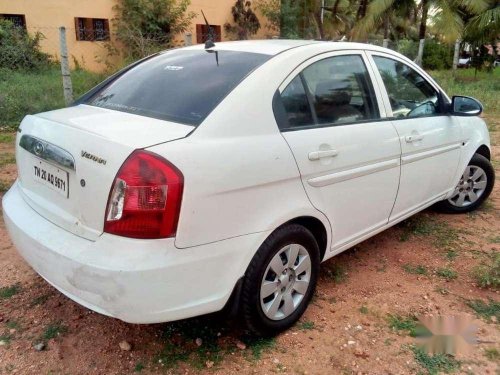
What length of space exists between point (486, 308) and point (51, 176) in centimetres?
272

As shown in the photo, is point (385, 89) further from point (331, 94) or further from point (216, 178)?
point (216, 178)

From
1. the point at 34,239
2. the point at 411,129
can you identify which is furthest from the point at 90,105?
the point at 411,129

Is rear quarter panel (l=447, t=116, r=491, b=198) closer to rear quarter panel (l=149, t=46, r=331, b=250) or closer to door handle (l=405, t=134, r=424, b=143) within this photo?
door handle (l=405, t=134, r=424, b=143)

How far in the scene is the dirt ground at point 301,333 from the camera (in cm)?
240

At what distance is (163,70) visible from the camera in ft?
9.36

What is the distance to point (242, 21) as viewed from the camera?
20.3 m

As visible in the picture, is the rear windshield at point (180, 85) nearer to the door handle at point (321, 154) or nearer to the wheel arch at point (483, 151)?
the door handle at point (321, 154)

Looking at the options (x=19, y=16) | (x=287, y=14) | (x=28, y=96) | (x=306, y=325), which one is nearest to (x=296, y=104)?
(x=306, y=325)

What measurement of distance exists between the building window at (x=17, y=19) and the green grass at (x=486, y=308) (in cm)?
1493

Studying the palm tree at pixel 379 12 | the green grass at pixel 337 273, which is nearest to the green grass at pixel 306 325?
the green grass at pixel 337 273

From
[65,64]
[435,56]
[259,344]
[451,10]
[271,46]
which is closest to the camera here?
[259,344]

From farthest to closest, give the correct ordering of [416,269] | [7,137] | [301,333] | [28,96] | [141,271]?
1. [28,96]
2. [7,137]
3. [416,269]
4. [301,333]
5. [141,271]

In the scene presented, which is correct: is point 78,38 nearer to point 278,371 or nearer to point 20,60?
point 20,60

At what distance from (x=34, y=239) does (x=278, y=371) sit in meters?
1.40
